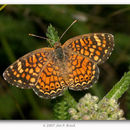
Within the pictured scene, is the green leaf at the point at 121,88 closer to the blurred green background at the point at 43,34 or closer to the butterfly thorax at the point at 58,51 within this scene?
the butterfly thorax at the point at 58,51

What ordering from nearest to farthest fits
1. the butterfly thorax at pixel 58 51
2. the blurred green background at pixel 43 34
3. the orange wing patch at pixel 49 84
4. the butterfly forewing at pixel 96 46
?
the orange wing patch at pixel 49 84 < the butterfly forewing at pixel 96 46 < the butterfly thorax at pixel 58 51 < the blurred green background at pixel 43 34

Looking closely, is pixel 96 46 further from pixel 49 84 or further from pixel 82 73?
pixel 49 84

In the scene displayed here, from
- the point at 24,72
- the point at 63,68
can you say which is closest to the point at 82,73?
the point at 63,68

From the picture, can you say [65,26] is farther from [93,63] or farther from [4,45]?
[93,63]

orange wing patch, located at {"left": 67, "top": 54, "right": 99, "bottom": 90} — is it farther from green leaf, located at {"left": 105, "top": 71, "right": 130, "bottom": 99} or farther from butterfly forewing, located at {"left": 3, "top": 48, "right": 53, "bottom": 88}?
butterfly forewing, located at {"left": 3, "top": 48, "right": 53, "bottom": 88}

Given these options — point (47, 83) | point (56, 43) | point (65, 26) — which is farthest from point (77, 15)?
point (47, 83)

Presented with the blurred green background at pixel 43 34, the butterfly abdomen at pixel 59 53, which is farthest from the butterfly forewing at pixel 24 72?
the blurred green background at pixel 43 34
